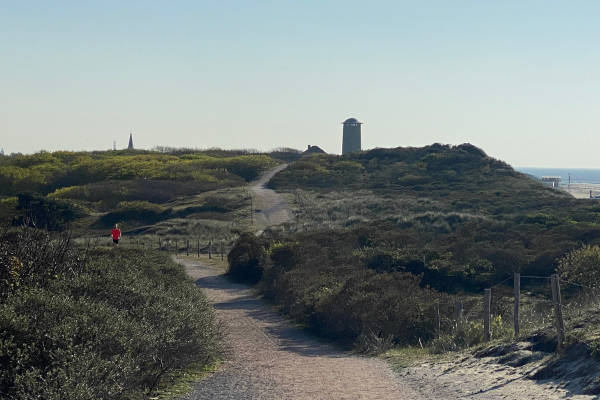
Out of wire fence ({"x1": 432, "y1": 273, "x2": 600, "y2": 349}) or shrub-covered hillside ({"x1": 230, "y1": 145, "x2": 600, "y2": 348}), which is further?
shrub-covered hillside ({"x1": 230, "y1": 145, "x2": 600, "y2": 348})

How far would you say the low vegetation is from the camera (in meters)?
7.94

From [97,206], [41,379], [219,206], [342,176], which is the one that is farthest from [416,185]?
[41,379]

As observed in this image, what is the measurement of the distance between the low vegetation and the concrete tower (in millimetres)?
112094

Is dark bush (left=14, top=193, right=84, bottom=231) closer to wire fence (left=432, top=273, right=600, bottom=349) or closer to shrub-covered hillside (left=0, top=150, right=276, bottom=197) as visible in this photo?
shrub-covered hillside (left=0, top=150, right=276, bottom=197)

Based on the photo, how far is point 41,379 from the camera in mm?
7914

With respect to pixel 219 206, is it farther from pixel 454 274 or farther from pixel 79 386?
pixel 79 386

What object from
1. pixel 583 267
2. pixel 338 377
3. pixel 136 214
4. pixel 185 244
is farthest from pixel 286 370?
pixel 136 214

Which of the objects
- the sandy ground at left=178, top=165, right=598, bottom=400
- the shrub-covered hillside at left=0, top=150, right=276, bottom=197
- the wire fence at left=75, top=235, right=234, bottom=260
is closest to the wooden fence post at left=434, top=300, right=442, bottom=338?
the sandy ground at left=178, top=165, right=598, bottom=400

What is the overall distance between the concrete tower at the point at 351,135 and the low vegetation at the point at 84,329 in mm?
112094

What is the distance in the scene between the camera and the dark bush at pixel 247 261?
89.8 feet

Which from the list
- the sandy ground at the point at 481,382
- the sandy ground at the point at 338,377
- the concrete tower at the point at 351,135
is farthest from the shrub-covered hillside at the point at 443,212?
the concrete tower at the point at 351,135

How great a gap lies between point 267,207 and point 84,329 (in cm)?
5157

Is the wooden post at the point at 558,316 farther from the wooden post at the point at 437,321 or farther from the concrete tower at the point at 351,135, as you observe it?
the concrete tower at the point at 351,135

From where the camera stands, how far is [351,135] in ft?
411
